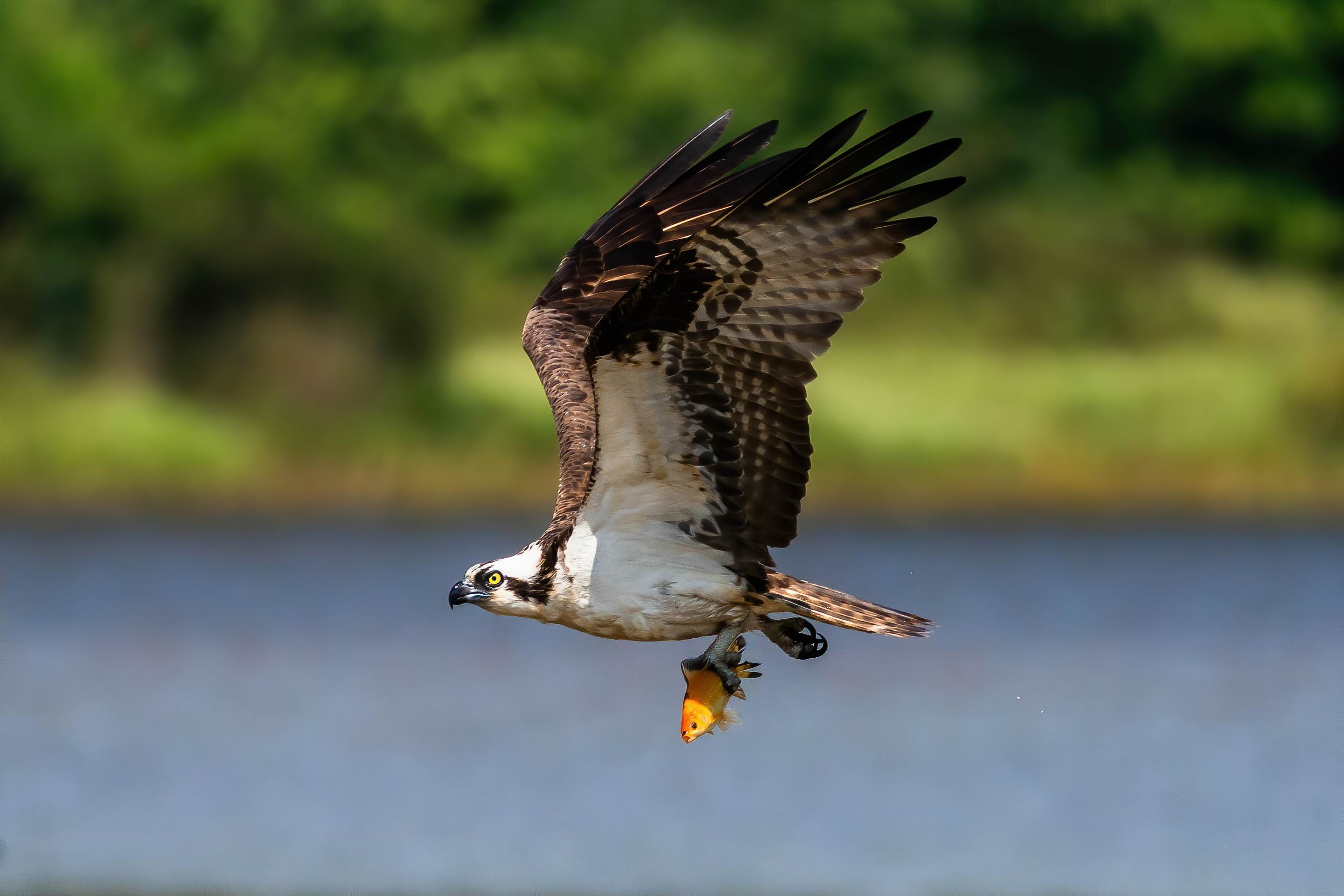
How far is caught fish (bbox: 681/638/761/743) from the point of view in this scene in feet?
25.7

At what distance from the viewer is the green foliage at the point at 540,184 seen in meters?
28.1

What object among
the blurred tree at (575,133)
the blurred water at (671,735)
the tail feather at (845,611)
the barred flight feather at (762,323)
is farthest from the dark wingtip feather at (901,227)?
the blurred tree at (575,133)

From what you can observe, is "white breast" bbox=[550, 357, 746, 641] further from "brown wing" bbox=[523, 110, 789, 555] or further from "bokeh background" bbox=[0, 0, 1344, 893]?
"bokeh background" bbox=[0, 0, 1344, 893]

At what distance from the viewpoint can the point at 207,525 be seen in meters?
27.9

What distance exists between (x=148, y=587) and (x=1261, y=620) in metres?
13.1

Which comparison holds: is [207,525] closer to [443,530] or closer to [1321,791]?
[443,530]

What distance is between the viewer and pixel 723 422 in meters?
7.45

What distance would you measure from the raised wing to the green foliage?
63.2 feet

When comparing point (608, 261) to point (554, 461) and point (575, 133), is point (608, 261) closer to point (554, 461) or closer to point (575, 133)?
point (554, 461)

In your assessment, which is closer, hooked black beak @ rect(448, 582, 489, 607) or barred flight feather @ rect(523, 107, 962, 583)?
barred flight feather @ rect(523, 107, 962, 583)

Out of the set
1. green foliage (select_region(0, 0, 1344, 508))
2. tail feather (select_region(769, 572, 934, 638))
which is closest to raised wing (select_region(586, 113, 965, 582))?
tail feather (select_region(769, 572, 934, 638))

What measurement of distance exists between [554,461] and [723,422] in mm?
19695

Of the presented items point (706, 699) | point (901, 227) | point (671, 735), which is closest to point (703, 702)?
point (706, 699)

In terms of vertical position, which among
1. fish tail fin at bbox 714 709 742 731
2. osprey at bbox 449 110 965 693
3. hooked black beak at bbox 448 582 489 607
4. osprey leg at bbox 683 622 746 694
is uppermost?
osprey at bbox 449 110 965 693
